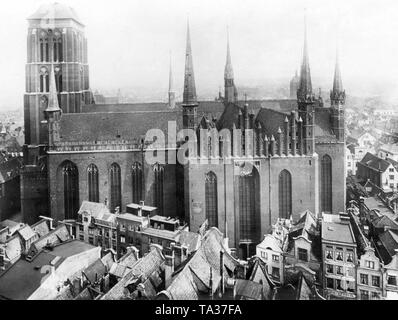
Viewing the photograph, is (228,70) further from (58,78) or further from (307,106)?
(58,78)

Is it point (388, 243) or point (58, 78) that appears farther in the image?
point (58, 78)

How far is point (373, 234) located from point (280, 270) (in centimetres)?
1378

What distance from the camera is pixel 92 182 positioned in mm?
60125

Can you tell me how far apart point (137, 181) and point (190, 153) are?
11.5m

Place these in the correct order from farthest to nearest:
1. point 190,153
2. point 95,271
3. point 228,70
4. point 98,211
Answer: point 228,70 < point 98,211 < point 190,153 < point 95,271

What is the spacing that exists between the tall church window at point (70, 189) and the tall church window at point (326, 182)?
3353 cm

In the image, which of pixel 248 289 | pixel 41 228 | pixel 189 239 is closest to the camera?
pixel 248 289

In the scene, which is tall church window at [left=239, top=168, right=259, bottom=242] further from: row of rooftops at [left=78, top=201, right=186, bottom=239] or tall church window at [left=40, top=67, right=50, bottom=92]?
tall church window at [left=40, top=67, right=50, bottom=92]

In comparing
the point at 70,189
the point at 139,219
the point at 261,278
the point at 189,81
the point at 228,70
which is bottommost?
the point at 261,278

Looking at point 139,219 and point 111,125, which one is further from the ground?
point 111,125

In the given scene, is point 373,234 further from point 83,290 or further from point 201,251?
point 83,290

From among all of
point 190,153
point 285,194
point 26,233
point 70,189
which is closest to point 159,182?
point 190,153

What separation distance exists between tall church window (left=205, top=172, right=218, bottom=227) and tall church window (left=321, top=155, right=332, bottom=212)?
16.0 meters

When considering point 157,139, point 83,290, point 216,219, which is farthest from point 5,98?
point 216,219
